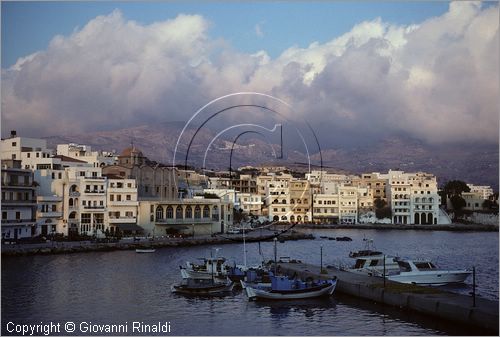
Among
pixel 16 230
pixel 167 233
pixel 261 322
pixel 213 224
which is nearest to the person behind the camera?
pixel 261 322

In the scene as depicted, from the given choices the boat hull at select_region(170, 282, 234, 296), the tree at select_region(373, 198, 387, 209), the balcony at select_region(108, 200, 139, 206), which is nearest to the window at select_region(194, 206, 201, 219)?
the balcony at select_region(108, 200, 139, 206)

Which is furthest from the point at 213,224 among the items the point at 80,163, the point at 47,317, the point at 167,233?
the point at 47,317

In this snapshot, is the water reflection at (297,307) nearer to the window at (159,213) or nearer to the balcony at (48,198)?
the balcony at (48,198)

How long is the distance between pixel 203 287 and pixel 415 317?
646 centimetres

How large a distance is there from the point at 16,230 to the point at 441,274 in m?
22.1

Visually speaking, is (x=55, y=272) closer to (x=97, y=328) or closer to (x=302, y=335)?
(x=97, y=328)

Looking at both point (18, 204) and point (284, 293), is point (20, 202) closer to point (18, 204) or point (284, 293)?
point (18, 204)

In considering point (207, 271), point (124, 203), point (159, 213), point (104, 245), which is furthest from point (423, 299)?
point (159, 213)

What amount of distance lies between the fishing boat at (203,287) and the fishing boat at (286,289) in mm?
969

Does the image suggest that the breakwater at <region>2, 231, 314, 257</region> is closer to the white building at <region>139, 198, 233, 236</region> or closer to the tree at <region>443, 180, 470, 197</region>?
the white building at <region>139, 198, 233, 236</region>

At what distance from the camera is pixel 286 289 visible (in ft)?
62.2

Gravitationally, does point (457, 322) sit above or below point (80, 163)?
below

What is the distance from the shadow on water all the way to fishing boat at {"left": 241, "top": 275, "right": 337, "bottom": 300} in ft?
1.78

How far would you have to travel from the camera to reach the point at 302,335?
49.5ft
